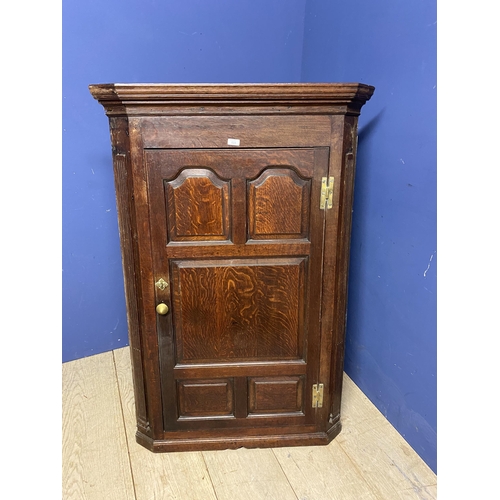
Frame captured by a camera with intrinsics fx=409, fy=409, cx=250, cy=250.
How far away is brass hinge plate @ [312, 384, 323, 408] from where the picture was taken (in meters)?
1.64

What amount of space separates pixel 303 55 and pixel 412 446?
1993mm

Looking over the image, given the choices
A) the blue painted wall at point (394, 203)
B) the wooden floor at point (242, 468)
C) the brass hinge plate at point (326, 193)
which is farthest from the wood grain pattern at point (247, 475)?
the brass hinge plate at point (326, 193)

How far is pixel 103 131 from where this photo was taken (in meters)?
1.99

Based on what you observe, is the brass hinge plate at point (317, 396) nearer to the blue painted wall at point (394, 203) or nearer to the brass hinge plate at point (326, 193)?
the blue painted wall at point (394, 203)

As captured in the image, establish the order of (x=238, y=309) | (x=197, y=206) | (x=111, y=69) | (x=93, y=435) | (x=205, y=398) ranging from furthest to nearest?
(x=111, y=69), (x=93, y=435), (x=205, y=398), (x=238, y=309), (x=197, y=206)

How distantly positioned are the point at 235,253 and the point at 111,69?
116cm

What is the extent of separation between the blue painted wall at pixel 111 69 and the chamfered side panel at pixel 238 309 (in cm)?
85

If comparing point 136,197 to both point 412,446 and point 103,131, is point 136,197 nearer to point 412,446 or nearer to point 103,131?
point 103,131

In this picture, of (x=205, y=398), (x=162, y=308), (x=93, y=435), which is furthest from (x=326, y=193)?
(x=93, y=435)

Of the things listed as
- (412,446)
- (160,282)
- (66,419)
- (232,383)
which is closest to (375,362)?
(412,446)

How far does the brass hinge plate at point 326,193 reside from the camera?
139cm

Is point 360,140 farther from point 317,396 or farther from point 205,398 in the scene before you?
point 205,398

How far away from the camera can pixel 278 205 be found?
1.41m

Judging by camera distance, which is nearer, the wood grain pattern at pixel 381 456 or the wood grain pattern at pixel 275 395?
the wood grain pattern at pixel 381 456
